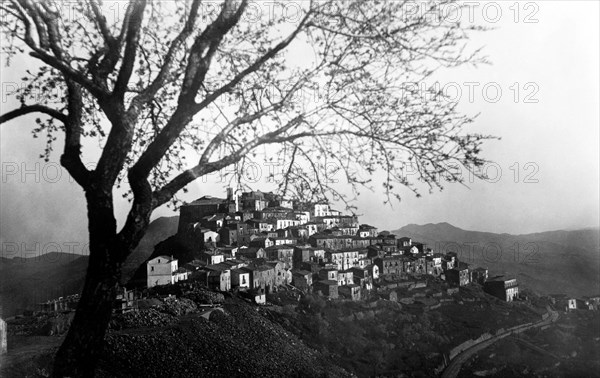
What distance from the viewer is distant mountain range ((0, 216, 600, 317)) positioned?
3312cm

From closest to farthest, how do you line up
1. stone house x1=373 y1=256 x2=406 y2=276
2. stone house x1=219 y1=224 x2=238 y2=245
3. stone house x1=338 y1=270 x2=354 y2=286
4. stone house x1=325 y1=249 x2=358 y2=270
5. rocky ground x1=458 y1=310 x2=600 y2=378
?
1. rocky ground x1=458 y1=310 x2=600 y2=378
2. stone house x1=338 y1=270 x2=354 y2=286
3. stone house x1=219 y1=224 x2=238 y2=245
4. stone house x1=325 y1=249 x2=358 y2=270
5. stone house x1=373 y1=256 x2=406 y2=276

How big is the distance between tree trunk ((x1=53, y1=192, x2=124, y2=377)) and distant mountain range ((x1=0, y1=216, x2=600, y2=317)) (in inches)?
1059

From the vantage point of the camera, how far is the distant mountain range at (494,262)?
33.1m

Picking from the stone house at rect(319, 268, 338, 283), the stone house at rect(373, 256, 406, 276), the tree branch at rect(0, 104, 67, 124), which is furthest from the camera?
the stone house at rect(373, 256, 406, 276)

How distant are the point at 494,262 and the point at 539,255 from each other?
7.88 meters

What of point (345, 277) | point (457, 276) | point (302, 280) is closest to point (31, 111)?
point (302, 280)

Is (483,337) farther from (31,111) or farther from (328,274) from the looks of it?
(31,111)

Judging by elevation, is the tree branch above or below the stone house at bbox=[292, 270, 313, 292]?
above

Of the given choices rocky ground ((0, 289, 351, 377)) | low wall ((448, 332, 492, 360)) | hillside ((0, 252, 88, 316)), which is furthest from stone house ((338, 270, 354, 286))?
hillside ((0, 252, 88, 316))

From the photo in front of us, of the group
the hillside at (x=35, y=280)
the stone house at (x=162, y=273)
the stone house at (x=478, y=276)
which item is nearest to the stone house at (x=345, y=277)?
the stone house at (x=162, y=273)

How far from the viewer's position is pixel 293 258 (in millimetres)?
39812

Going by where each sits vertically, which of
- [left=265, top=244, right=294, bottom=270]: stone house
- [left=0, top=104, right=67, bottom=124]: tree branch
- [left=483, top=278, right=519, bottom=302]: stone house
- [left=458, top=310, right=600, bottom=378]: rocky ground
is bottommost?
[left=458, top=310, right=600, bottom=378]: rocky ground

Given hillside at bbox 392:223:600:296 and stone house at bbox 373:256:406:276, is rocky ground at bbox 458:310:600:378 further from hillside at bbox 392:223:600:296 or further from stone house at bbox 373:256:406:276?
hillside at bbox 392:223:600:296

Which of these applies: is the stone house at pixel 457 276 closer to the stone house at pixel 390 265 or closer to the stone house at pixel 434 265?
the stone house at pixel 434 265
